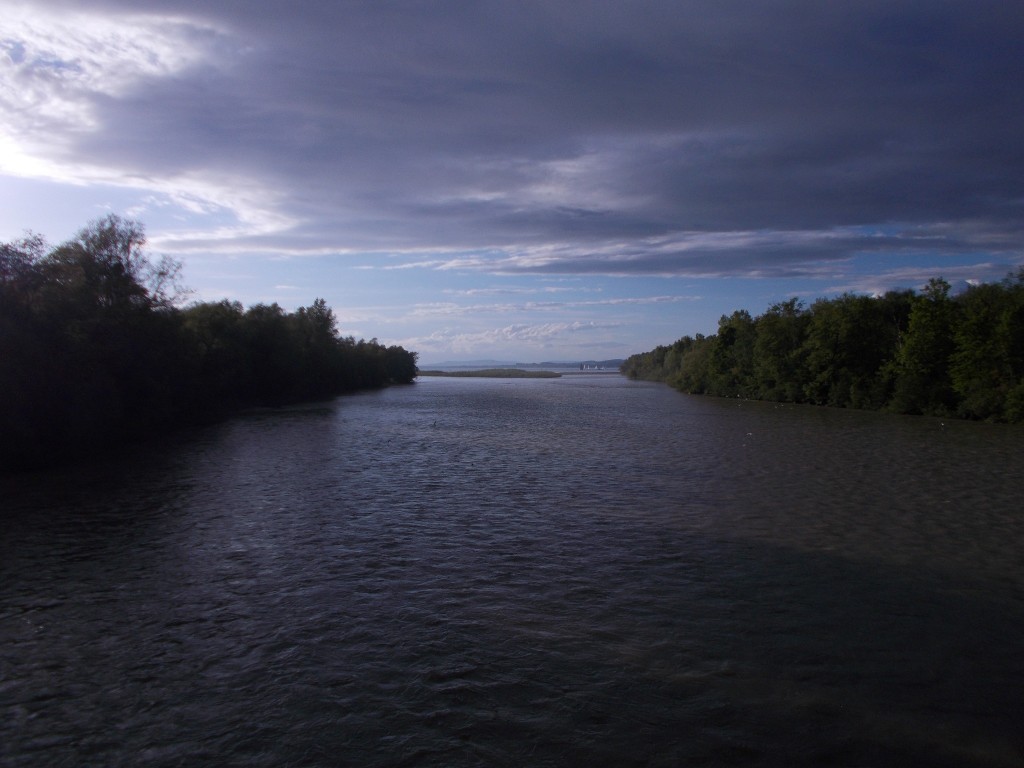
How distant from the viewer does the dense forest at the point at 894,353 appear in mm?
40656

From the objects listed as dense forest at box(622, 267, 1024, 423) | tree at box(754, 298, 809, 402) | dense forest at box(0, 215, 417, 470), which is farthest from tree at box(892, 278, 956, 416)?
dense forest at box(0, 215, 417, 470)

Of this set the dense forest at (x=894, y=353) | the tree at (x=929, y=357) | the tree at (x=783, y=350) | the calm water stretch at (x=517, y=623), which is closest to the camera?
the calm water stretch at (x=517, y=623)

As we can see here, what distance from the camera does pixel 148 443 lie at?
110 ft

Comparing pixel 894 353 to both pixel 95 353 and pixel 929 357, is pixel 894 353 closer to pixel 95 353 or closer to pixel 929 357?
pixel 929 357

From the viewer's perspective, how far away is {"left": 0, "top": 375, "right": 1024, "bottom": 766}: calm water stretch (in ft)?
21.6

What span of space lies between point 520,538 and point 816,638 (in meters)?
6.33

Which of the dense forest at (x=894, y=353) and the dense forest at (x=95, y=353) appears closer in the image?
the dense forest at (x=95, y=353)

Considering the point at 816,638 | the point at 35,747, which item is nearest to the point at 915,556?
the point at 816,638

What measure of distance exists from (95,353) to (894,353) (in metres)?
51.3

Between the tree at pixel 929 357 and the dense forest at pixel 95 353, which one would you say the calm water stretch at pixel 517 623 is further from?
the tree at pixel 929 357

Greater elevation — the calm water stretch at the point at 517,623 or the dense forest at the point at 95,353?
the dense forest at the point at 95,353

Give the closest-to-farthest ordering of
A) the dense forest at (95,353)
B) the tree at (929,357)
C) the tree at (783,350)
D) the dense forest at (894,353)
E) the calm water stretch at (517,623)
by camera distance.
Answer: the calm water stretch at (517,623), the dense forest at (95,353), the dense forest at (894,353), the tree at (929,357), the tree at (783,350)

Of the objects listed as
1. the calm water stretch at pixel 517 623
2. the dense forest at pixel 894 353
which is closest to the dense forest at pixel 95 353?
the calm water stretch at pixel 517 623

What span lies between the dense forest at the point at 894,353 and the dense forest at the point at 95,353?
46542 mm
